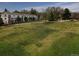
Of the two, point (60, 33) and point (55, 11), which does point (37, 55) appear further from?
point (55, 11)

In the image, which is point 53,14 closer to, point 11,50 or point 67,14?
point 67,14

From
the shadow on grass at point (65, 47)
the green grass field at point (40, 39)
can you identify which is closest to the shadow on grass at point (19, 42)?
the green grass field at point (40, 39)

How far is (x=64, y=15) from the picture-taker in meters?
1.52

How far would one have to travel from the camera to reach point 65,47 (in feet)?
4.87

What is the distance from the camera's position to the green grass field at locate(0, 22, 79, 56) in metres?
1.48

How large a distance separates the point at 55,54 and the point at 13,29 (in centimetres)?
37

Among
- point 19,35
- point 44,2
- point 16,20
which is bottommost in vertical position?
point 19,35

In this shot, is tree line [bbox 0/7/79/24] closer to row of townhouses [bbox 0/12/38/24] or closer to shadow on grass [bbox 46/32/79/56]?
row of townhouses [bbox 0/12/38/24]

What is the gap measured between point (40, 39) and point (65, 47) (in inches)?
7.7

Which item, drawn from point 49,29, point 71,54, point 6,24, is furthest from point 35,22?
point 71,54

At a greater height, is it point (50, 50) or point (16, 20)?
point (16, 20)

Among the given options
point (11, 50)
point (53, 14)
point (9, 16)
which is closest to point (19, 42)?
point (11, 50)

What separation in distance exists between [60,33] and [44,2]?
10.4 inches

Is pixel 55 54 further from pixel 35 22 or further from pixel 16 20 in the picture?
pixel 16 20
